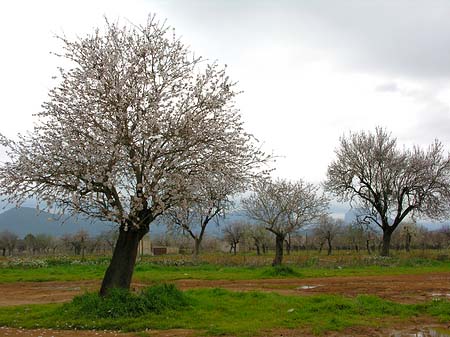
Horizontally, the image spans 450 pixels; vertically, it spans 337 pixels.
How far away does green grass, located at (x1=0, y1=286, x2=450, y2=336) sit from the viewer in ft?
37.0

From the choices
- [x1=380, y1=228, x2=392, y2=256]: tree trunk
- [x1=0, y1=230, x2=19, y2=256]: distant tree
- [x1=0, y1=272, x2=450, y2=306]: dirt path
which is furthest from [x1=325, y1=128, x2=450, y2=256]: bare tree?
[x1=0, y1=230, x2=19, y2=256]: distant tree

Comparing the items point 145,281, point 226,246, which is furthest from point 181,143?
point 226,246

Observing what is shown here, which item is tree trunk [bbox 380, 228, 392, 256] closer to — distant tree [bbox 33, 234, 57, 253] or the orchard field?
the orchard field

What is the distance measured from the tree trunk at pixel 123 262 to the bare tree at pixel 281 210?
1851 centimetres

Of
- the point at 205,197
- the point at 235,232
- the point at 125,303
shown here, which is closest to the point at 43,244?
the point at 235,232

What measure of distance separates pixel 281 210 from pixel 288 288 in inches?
533

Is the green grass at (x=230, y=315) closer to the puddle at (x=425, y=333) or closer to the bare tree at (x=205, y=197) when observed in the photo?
the puddle at (x=425, y=333)

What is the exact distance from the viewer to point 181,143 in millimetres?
13258

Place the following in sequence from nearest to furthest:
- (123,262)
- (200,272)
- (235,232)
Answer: (123,262) → (200,272) → (235,232)

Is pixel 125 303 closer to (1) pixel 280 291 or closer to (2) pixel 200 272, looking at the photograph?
(1) pixel 280 291

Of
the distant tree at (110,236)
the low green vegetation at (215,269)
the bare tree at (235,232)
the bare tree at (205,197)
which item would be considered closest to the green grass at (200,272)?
the low green vegetation at (215,269)

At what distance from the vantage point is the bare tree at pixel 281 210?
32500 millimetres

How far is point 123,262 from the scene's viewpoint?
1390cm

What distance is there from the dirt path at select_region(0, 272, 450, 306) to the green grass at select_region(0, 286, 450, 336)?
299 cm
